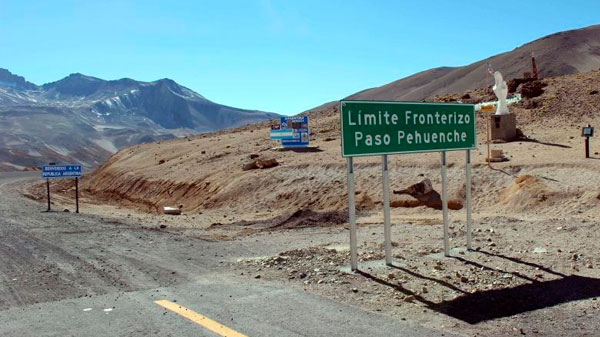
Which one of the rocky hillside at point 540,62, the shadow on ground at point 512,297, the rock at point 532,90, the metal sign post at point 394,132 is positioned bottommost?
the shadow on ground at point 512,297

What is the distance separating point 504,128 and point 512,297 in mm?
18948

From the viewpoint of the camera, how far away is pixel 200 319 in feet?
21.4

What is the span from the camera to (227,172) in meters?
28.5

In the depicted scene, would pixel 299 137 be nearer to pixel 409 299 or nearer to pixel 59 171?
pixel 59 171

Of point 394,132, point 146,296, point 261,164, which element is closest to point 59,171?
point 261,164

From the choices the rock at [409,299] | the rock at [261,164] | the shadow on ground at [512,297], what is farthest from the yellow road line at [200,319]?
the rock at [261,164]

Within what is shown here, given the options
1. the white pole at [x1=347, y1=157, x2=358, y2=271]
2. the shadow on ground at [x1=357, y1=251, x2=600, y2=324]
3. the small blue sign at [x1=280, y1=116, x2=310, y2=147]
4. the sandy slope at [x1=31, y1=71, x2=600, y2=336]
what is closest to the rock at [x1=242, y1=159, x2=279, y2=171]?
the sandy slope at [x1=31, y1=71, x2=600, y2=336]

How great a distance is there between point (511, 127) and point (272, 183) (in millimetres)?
10035

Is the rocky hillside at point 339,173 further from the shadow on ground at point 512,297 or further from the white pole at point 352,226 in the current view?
the white pole at point 352,226

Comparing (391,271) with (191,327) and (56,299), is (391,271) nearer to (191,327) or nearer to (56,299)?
(191,327)

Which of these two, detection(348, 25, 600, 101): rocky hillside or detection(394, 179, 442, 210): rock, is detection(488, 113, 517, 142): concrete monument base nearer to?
detection(394, 179, 442, 210): rock

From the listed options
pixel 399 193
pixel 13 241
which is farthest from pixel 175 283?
pixel 399 193

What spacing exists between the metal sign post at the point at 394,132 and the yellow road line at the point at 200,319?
9.28ft

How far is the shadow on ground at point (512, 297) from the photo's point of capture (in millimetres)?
6908
